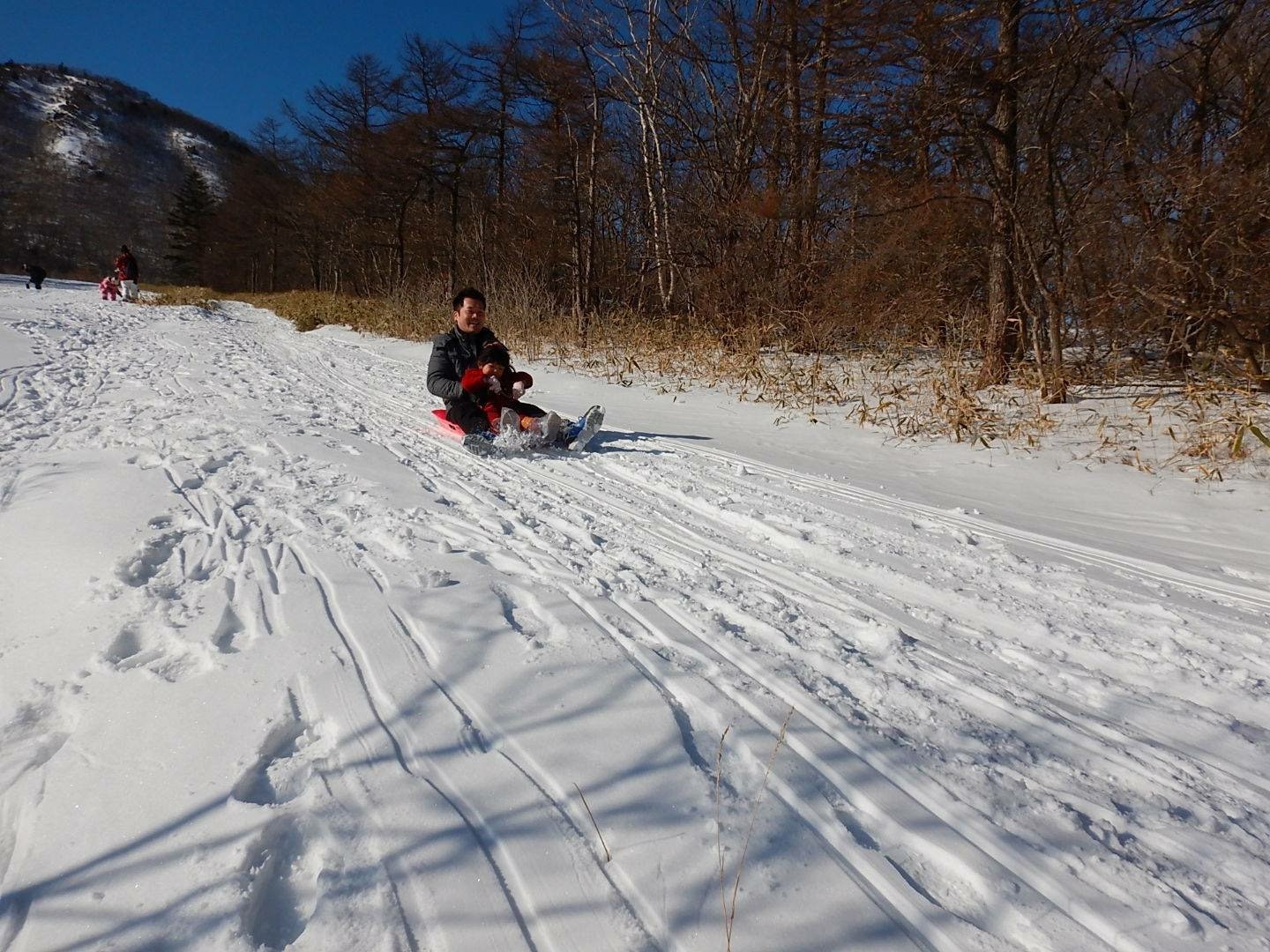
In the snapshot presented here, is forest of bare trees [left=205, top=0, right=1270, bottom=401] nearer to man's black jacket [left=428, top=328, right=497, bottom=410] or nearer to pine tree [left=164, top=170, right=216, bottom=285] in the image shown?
man's black jacket [left=428, top=328, right=497, bottom=410]

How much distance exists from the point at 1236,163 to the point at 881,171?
3.63 meters

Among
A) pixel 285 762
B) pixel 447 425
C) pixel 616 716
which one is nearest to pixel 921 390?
pixel 447 425

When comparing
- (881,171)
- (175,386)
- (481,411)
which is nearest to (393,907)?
(481,411)

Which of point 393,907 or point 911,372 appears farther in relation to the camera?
point 911,372

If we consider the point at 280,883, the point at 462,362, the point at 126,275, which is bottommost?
the point at 280,883

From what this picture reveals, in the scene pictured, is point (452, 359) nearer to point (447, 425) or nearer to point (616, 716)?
point (447, 425)

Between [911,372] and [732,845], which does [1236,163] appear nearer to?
[911,372]

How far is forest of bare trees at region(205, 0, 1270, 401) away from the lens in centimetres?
481

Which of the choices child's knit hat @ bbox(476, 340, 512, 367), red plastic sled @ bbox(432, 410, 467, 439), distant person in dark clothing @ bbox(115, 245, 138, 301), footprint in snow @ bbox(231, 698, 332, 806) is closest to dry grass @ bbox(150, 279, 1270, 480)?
child's knit hat @ bbox(476, 340, 512, 367)

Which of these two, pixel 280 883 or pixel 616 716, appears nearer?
pixel 280 883

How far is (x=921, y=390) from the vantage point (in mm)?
5906

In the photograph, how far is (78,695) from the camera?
62.6 inches

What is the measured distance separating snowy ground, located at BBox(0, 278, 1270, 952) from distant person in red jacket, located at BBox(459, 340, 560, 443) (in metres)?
1.14

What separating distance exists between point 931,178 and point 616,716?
7766 mm
